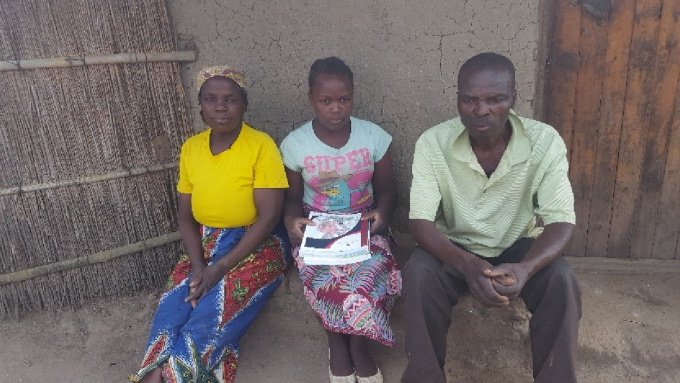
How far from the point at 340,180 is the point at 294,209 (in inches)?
10.5

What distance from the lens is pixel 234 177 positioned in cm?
257

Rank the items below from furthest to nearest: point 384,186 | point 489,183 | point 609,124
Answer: point 609,124 → point 384,186 → point 489,183

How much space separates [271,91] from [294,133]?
50 centimetres

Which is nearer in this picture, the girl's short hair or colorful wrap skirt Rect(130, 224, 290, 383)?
colorful wrap skirt Rect(130, 224, 290, 383)

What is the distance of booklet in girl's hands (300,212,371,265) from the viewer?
89.0 inches

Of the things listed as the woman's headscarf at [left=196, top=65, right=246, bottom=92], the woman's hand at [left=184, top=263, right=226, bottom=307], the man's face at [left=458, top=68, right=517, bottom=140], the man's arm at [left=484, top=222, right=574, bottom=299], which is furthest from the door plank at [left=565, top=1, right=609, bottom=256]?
the woman's hand at [left=184, top=263, right=226, bottom=307]

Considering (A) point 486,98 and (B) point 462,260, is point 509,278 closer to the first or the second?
(B) point 462,260

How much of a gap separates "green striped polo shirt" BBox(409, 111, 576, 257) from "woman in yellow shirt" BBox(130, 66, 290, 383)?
0.75 m

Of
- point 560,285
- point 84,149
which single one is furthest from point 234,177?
point 560,285

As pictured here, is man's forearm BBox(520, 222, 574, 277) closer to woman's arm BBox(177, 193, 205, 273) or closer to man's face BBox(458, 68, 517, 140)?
man's face BBox(458, 68, 517, 140)

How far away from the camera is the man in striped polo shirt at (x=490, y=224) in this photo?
1.96m

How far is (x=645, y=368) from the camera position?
2375 mm

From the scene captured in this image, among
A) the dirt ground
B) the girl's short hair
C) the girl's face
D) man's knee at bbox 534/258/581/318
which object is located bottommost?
the dirt ground

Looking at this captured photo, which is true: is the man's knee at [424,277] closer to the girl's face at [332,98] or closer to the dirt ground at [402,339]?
the dirt ground at [402,339]
